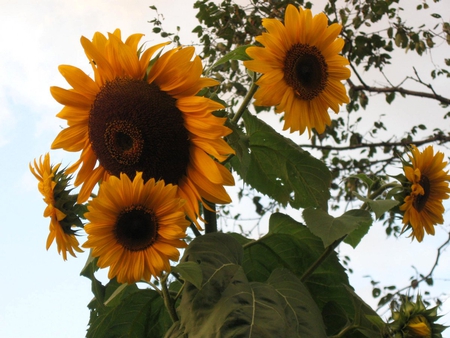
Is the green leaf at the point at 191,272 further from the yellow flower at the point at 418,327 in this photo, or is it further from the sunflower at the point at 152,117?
the yellow flower at the point at 418,327

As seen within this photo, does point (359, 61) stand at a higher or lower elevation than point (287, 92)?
higher

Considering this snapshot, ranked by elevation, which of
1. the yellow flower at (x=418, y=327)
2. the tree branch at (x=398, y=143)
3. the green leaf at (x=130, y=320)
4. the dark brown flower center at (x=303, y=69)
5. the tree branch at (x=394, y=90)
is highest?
the tree branch at (x=394, y=90)

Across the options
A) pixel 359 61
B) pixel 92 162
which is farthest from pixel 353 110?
pixel 92 162

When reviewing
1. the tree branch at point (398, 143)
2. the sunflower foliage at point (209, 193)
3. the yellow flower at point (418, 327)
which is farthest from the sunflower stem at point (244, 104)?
the tree branch at point (398, 143)

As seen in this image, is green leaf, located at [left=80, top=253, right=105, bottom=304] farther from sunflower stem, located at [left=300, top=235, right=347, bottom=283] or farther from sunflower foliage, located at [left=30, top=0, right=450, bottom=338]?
sunflower stem, located at [left=300, top=235, right=347, bottom=283]

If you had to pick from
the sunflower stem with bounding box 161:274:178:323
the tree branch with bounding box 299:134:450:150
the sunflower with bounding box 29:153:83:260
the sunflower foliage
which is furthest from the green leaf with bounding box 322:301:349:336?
the tree branch with bounding box 299:134:450:150

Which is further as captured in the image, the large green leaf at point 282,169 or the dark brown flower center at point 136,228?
the large green leaf at point 282,169

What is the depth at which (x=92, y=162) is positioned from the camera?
2.34 ft

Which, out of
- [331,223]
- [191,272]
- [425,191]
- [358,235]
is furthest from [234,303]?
[425,191]

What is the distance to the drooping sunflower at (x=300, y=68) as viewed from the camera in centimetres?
75

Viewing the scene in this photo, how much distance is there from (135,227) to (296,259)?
0.29 meters

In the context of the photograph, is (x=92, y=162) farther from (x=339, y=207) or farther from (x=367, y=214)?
(x=339, y=207)

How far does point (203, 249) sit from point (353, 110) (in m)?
2.39

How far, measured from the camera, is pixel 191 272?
58 cm
